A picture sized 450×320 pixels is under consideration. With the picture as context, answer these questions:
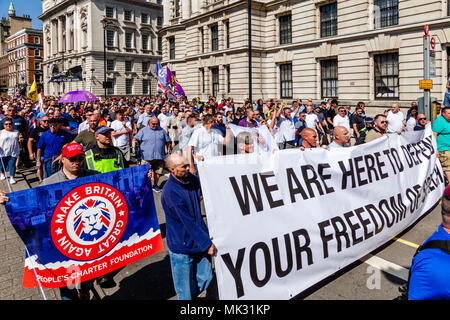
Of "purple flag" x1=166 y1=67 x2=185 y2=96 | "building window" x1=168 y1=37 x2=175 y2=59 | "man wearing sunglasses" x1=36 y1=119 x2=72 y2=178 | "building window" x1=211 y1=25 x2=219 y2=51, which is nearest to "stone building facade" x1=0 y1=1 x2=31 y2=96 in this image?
"building window" x1=168 y1=37 x2=175 y2=59

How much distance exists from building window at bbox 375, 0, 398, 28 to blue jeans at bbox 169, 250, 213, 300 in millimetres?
21947

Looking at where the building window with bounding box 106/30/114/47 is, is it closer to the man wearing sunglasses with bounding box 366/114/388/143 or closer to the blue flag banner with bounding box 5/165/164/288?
the man wearing sunglasses with bounding box 366/114/388/143

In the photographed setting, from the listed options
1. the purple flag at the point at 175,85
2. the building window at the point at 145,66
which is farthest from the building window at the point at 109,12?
the purple flag at the point at 175,85

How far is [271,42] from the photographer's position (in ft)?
96.0

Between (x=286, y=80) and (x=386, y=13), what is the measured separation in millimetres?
9062

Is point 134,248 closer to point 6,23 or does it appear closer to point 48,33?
point 48,33

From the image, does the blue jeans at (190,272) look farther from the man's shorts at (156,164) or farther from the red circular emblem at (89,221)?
the man's shorts at (156,164)

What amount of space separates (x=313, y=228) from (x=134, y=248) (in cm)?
201

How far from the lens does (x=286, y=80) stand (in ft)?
93.9

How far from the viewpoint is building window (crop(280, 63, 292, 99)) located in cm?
2823

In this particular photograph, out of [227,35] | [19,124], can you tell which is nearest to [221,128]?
[19,124]

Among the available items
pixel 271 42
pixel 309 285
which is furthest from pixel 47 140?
pixel 271 42

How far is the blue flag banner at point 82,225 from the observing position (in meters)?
3.25

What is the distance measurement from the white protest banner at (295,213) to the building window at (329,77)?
2053 centimetres
